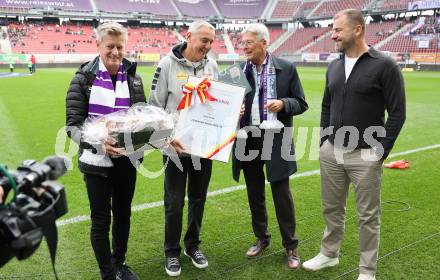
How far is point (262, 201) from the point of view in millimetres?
3838

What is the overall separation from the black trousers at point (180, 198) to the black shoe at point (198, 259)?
0.06 meters

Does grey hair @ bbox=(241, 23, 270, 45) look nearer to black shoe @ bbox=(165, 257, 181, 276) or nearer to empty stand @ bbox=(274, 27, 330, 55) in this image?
black shoe @ bbox=(165, 257, 181, 276)

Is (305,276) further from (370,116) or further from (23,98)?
(23,98)

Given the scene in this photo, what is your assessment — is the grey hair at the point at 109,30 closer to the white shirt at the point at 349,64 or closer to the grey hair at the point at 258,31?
the grey hair at the point at 258,31

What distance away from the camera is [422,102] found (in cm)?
1434

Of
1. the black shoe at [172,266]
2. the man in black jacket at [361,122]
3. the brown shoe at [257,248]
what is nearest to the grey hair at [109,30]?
the man in black jacket at [361,122]

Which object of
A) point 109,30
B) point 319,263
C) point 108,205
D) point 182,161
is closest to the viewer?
point 109,30

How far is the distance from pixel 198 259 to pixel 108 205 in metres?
1.00

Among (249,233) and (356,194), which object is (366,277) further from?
(249,233)

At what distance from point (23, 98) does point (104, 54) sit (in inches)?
557

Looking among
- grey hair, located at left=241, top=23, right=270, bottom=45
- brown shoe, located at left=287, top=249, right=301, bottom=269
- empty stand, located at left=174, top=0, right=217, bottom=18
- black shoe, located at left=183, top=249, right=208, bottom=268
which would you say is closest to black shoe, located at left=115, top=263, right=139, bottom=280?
black shoe, located at left=183, top=249, right=208, bottom=268

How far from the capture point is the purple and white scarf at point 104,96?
9.41ft

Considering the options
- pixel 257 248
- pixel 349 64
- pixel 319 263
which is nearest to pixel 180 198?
A: pixel 257 248

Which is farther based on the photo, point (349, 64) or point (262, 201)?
point (262, 201)
